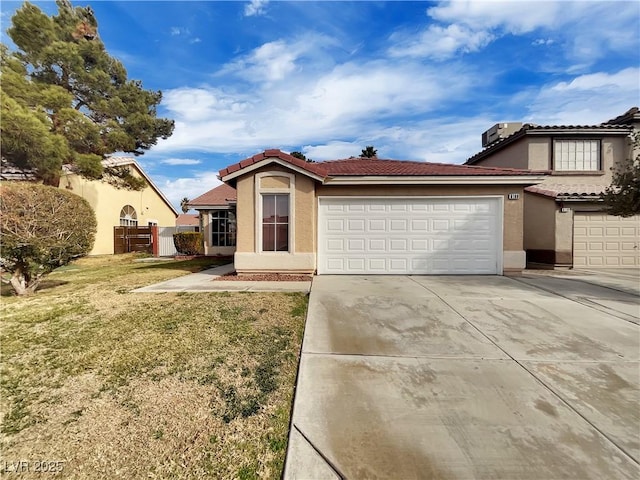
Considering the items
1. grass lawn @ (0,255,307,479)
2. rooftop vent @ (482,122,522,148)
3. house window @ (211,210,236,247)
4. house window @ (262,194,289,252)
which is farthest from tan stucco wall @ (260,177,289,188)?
rooftop vent @ (482,122,522,148)

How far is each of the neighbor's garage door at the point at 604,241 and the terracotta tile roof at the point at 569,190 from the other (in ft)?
2.50

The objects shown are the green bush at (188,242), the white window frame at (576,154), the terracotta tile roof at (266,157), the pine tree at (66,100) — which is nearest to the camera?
the terracotta tile roof at (266,157)

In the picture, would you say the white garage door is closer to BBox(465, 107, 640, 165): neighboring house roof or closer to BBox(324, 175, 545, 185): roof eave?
BBox(324, 175, 545, 185): roof eave

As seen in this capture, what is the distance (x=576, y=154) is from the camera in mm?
13367

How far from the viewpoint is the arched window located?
19.3 m

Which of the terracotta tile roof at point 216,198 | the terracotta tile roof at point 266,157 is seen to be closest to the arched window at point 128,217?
the terracotta tile roof at point 216,198

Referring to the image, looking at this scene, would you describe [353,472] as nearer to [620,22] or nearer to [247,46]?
[620,22]

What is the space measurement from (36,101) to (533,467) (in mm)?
20092

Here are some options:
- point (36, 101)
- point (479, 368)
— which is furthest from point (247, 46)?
point (479, 368)

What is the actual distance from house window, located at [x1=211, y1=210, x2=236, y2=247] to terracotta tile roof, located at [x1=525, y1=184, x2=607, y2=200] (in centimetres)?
1479

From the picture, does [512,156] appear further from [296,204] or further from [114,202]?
[114,202]

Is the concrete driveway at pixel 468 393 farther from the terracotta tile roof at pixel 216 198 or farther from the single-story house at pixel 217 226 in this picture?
Answer: the terracotta tile roof at pixel 216 198

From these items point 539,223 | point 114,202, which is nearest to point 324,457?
point 539,223

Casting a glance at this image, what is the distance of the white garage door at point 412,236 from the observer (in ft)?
29.8
